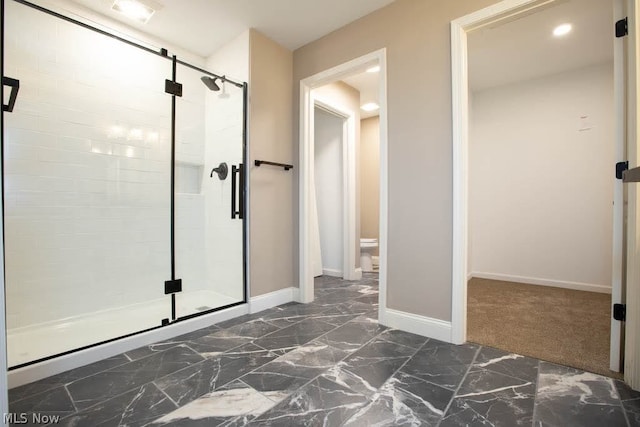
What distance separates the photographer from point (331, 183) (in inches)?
164

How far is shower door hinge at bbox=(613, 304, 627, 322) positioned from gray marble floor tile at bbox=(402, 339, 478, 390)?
2.42 ft

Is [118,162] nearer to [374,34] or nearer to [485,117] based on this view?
[374,34]

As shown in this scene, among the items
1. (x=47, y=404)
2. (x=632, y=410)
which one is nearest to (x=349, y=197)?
(x=632, y=410)

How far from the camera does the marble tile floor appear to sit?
4.17ft

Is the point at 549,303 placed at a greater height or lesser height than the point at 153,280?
lesser

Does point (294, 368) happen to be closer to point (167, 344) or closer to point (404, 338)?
A: point (404, 338)

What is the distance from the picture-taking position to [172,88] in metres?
2.35

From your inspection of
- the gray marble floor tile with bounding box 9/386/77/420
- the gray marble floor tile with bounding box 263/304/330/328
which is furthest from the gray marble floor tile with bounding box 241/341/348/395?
the gray marble floor tile with bounding box 9/386/77/420

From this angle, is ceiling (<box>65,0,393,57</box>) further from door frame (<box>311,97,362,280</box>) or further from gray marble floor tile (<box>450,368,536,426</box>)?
gray marble floor tile (<box>450,368,536,426</box>)

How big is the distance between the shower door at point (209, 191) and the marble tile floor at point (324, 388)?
2.48ft

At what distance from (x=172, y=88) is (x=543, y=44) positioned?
132 inches

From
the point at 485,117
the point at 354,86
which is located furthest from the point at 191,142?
the point at 485,117

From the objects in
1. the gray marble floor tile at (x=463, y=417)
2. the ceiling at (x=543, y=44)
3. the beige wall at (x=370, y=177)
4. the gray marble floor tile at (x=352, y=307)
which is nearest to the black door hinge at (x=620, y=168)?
the ceiling at (x=543, y=44)

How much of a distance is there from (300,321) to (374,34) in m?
2.37
